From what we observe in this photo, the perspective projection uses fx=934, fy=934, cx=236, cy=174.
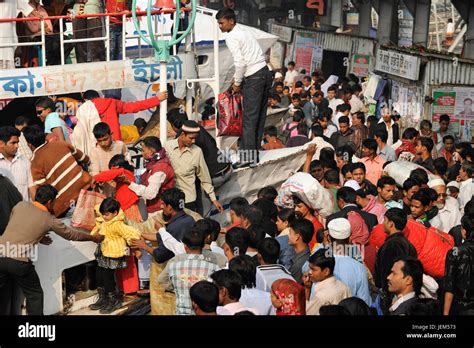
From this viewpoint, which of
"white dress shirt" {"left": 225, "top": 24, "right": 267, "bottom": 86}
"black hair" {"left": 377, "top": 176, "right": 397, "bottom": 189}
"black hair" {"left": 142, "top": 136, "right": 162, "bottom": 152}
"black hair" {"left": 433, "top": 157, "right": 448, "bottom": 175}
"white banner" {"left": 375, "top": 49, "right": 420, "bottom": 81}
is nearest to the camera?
"black hair" {"left": 142, "top": 136, "right": 162, "bottom": 152}

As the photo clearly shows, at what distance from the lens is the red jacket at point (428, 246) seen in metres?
9.50

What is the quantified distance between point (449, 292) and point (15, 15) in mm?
7082

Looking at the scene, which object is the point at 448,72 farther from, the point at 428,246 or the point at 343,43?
the point at 428,246

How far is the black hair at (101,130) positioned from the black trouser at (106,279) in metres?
1.59

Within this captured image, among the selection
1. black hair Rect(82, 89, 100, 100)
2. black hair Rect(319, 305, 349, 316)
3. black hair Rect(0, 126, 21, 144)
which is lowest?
black hair Rect(319, 305, 349, 316)

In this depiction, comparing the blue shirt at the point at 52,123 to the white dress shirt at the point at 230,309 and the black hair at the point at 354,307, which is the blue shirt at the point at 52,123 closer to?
the white dress shirt at the point at 230,309

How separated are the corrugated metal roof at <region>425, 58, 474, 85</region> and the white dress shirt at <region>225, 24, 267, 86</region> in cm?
764

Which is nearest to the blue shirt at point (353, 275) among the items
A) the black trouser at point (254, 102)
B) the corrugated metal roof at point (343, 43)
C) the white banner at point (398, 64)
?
the black trouser at point (254, 102)

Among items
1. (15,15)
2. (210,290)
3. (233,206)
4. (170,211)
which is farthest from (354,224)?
(15,15)

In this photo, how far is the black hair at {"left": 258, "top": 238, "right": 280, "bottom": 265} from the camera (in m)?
8.59

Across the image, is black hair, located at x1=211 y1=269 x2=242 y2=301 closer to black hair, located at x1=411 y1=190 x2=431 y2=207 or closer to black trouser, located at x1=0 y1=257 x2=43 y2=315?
black trouser, located at x1=0 y1=257 x2=43 y2=315

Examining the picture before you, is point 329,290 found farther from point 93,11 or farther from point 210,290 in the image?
point 93,11

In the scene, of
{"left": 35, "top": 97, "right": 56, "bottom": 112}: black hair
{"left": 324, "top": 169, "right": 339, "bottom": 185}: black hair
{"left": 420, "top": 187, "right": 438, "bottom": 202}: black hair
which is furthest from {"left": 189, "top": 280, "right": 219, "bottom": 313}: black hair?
{"left": 324, "top": 169, "right": 339, "bottom": 185}: black hair

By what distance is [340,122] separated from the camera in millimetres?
15664
